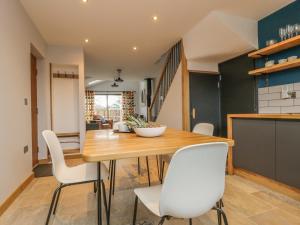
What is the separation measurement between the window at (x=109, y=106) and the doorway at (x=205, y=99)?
7620 mm

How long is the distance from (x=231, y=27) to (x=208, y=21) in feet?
1.30

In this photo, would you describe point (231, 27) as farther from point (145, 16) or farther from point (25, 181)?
point (25, 181)

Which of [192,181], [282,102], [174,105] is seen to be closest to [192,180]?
[192,181]

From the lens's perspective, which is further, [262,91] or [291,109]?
[262,91]

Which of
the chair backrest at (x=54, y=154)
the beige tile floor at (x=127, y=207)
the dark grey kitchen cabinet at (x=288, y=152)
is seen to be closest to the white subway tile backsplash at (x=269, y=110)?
the dark grey kitchen cabinet at (x=288, y=152)

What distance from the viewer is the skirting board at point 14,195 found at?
74.2 inches

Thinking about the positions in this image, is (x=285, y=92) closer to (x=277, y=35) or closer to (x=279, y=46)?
(x=279, y=46)

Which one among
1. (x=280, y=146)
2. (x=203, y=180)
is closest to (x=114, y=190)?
(x=203, y=180)

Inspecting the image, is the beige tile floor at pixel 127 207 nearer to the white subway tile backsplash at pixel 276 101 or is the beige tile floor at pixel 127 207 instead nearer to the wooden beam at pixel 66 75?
the white subway tile backsplash at pixel 276 101

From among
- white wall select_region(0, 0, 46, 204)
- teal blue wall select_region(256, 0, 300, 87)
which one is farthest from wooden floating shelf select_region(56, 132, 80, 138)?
teal blue wall select_region(256, 0, 300, 87)

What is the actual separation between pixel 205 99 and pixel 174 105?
689mm

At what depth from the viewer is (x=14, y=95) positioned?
236 centimetres

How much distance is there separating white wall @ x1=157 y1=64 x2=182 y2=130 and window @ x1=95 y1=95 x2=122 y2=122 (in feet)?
21.9

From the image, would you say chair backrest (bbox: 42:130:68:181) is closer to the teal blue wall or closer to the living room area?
the teal blue wall
